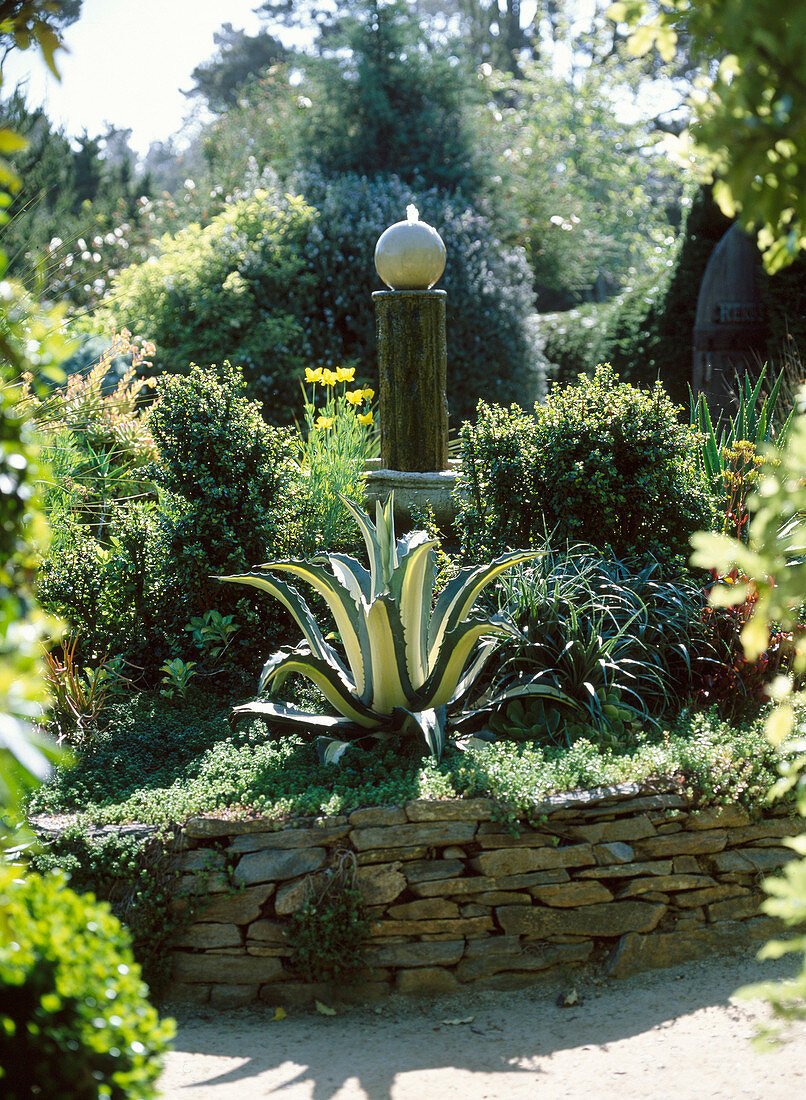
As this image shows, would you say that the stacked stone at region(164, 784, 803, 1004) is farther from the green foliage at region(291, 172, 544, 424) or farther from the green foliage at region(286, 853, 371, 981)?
the green foliage at region(291, 172, 544, 424)

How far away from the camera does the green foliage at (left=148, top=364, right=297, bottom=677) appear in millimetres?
4109

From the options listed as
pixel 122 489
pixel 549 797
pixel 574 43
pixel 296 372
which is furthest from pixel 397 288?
pixel 574 43

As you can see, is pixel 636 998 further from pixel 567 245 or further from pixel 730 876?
pixel 567 245

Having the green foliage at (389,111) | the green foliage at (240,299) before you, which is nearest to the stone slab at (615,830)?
the green foliage at (240,299)

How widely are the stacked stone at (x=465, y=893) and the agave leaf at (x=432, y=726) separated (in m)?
0.25

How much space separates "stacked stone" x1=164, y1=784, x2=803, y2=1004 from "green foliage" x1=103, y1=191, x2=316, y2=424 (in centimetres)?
541

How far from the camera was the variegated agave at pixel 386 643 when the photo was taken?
3.30 m

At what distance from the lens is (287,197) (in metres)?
8.56

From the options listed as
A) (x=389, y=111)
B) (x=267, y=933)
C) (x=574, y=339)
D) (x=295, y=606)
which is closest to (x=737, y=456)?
(x=295, y=606)

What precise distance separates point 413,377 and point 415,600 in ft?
6.64

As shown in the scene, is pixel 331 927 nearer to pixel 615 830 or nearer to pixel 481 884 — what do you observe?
pixel 481 884

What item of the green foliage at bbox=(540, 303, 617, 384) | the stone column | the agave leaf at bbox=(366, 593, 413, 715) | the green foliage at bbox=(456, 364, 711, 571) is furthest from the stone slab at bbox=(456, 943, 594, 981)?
the green foliage at bbox=(540, 303, 617, 384)

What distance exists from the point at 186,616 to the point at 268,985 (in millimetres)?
1822

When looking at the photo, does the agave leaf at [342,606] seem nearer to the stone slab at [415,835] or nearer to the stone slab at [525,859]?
the stone slab at [415,835]
